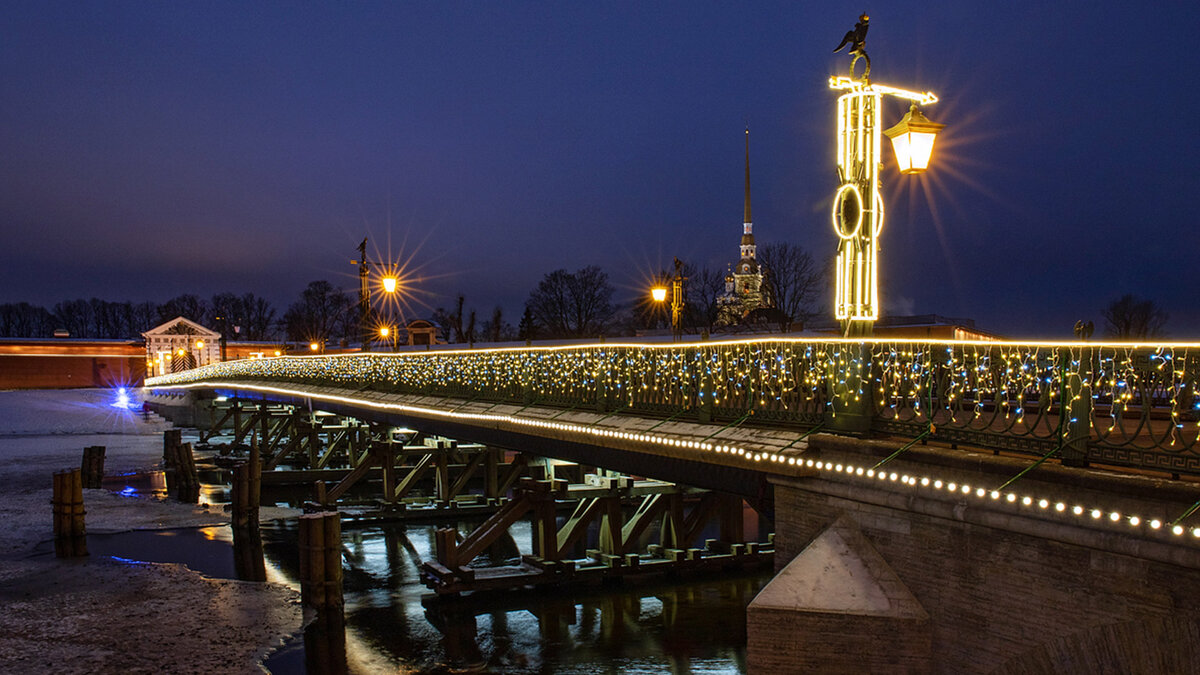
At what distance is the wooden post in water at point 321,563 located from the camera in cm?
1522

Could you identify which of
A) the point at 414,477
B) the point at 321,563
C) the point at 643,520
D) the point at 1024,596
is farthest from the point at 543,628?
the point at 414,477

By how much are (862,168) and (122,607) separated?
1324cm

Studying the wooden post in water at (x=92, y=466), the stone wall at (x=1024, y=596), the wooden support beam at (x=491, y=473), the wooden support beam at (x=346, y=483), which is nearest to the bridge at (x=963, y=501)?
the stone wall at (x=1024, y=596)

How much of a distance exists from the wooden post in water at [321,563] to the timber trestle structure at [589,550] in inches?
78.5

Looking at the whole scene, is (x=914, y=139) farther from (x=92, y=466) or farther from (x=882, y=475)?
(x=92, y=466)

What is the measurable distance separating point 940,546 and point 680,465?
426 cm

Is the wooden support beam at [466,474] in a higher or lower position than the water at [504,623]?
higher

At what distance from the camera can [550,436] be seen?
14.0 meters

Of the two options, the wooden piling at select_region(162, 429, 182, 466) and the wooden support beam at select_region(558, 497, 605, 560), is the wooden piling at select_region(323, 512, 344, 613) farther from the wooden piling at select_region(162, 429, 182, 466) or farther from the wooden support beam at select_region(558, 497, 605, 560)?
the wooden piling at select_region(162, 429, 182, 466)

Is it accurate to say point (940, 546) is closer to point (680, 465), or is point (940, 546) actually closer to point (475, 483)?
point (680, 465)

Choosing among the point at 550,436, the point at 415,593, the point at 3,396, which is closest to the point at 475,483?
the point at 415,593

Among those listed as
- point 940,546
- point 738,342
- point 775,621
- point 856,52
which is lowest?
point 775,621

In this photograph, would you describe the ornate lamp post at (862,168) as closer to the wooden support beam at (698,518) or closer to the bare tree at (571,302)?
the wooden support beam at (698,518)

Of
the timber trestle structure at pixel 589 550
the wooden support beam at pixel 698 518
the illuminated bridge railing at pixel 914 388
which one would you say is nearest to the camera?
the illuminated bridge railing at pixel 914 388
